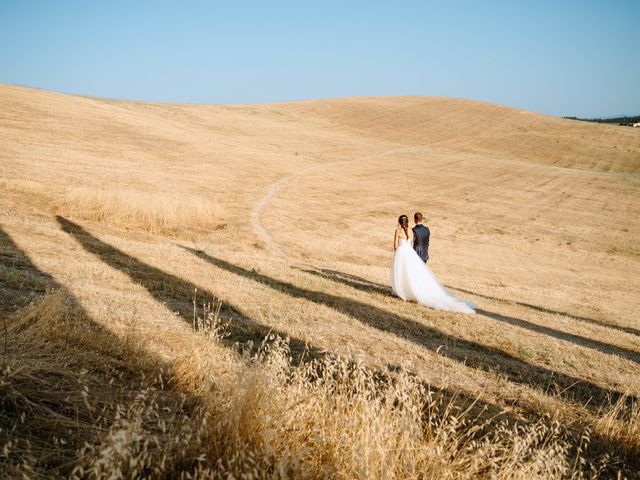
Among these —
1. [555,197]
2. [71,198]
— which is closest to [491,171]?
[555,197]

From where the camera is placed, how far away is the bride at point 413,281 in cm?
1357

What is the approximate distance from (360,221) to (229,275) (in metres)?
16.8

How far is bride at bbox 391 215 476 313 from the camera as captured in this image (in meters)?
13.6

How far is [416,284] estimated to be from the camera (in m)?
13.6

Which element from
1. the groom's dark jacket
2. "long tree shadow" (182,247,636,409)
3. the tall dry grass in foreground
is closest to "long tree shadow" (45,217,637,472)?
"long tree shadow" (182,247,636,409)

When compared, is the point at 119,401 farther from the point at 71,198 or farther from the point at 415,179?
the point at 415,179

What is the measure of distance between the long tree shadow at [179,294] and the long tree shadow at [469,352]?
2.53 metres

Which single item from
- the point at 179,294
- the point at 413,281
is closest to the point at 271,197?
the point at 413,281

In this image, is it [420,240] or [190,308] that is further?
[420,240]

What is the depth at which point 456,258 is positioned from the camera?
2414 centimetres

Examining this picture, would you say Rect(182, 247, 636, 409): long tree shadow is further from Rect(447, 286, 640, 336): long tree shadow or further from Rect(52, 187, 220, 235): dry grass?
Rect(52, 187, 220, 235): dry grass

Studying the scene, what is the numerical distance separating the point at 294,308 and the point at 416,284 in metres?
4.49

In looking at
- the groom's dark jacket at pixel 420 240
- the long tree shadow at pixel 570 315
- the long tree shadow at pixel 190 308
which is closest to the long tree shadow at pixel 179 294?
the long tree shadow at pixel 190 308

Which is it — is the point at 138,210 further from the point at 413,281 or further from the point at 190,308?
the point at 413,281
